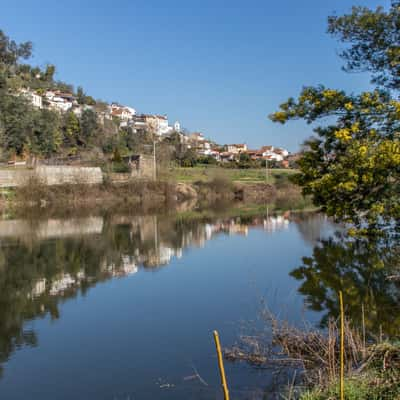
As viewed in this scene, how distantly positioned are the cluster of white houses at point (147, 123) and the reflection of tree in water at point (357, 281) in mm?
53690

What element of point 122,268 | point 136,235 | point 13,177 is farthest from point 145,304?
point 13,177

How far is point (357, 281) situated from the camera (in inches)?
514

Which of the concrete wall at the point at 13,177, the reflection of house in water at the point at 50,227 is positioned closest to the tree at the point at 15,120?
the concrete wall at the point at 13,177

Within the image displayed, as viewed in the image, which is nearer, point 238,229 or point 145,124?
point 238,229

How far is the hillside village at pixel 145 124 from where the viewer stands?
281 ft

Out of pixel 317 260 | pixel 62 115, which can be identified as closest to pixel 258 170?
pixel 62 115

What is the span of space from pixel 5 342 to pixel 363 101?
27.6 feet

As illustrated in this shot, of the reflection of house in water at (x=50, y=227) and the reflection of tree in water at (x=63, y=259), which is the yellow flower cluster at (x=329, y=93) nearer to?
the reflection of tree in water at (x=63, y=259)

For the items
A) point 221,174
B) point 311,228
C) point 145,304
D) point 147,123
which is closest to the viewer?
point 145,304

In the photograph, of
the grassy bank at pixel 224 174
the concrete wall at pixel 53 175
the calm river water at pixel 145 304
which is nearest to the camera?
the calm river water at pixel 145 304

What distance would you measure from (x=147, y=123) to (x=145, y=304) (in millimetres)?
112817

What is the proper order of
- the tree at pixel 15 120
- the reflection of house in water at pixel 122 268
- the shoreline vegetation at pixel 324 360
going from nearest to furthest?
the shoreline vegetation at pixel 324 360
the reflection of house in water at pixel 122 268
the tree at pixel 15 120

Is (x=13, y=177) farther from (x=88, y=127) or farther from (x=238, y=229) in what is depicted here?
(x=88, y=127)

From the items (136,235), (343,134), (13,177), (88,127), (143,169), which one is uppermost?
(88,127)
